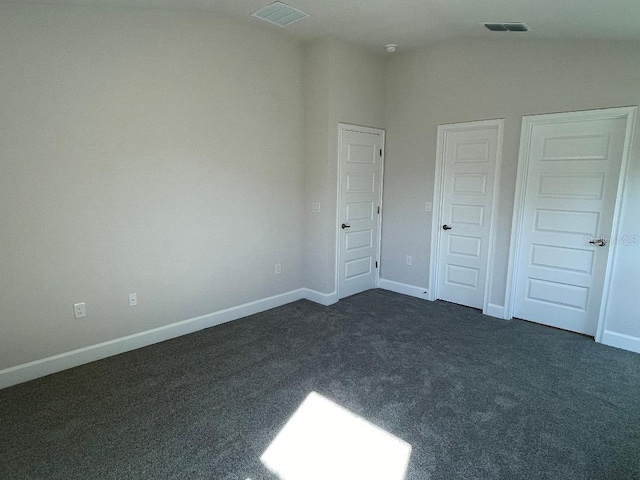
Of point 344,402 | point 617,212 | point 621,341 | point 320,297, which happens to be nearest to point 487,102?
point 617,212

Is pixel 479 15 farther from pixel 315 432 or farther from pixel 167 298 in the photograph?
pixel 167 298

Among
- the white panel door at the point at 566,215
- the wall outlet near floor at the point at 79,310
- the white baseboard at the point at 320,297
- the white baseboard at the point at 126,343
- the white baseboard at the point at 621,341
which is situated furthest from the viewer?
the white baseboard at the point at 320,297

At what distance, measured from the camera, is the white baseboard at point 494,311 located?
4.19 m

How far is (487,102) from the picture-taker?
4078 millimetres

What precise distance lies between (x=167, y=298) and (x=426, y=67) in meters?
3.96

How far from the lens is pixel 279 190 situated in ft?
14.4

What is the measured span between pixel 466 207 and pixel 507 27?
6.15 ft

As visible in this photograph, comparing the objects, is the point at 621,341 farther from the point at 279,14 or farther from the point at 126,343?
the point at 126,343

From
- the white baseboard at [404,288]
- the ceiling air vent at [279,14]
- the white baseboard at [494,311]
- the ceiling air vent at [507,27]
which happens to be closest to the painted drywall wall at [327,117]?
the ceiling air vent at [279,14]

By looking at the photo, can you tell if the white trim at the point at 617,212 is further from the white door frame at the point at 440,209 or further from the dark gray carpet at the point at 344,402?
the white door frame at the point at 440,209

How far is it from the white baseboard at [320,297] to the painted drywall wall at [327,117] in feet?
0.17

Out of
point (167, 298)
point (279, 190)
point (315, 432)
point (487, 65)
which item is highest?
point (487, 65)

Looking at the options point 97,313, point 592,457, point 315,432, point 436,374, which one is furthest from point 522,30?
point 97,313

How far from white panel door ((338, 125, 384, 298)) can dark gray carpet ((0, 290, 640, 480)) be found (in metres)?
1.20
